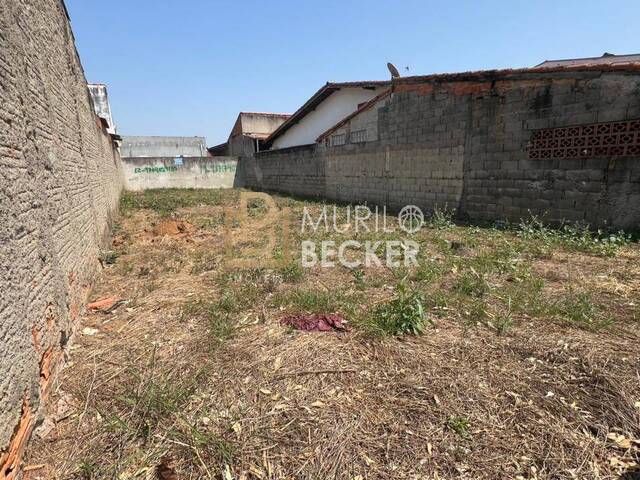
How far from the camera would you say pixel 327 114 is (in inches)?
570

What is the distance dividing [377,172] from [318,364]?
8.11 m

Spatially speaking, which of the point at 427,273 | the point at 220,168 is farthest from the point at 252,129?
the point at 427,273

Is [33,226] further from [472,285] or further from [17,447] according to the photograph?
[472,285]

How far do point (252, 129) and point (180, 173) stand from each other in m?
5.10

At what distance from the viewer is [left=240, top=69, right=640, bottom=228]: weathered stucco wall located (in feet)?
16.1

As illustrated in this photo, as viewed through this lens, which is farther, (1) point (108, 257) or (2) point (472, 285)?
(1) point (108, 257)

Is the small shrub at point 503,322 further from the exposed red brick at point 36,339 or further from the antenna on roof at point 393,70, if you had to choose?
the antenna on roof at point 393,70

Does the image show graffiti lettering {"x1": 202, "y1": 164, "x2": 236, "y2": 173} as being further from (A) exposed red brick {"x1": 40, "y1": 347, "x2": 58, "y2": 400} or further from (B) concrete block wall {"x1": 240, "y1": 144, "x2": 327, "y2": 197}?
(A) exposed red brick {"x1": 40, "y1": 347, "x2": 58, "y2": 400}

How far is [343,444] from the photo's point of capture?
5.60 ft

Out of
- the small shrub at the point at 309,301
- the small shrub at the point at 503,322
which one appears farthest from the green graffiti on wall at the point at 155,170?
the small shrub at the point at 503,322

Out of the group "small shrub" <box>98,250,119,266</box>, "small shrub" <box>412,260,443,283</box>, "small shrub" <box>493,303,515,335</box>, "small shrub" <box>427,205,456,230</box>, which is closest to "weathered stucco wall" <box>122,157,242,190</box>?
"small shrub" <box>98,250,119,266</box>

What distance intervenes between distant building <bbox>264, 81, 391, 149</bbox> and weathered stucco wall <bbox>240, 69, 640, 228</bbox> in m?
2.51

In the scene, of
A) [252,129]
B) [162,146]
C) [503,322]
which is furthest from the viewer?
[162,146]

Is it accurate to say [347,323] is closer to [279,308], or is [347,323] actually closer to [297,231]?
[279,308]
